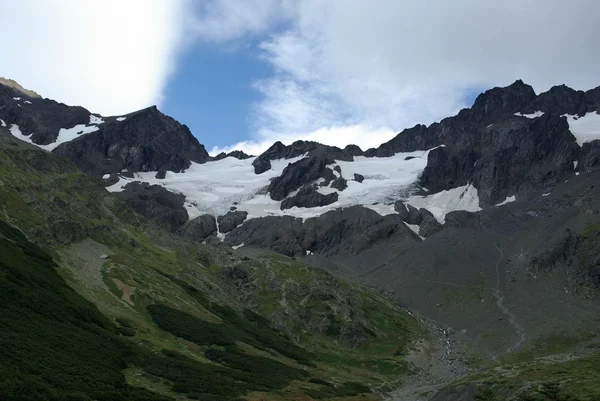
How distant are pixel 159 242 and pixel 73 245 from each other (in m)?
50.8

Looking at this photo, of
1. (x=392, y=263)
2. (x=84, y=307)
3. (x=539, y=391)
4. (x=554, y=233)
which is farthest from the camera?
(x=392, y=263)

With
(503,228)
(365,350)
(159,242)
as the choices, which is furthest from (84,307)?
(503,228)

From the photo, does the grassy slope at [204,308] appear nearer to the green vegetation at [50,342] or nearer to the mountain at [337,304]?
the mountain at [337,304]

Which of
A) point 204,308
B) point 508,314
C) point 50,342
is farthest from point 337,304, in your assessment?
point 50,342

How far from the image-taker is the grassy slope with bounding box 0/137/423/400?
183 ft

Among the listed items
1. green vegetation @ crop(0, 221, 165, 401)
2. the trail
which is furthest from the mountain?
green vegetation @ crop(0, 221, 165, 401)

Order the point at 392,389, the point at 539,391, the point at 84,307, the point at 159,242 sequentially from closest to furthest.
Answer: the point at 539,391, the point at 84,307, the point at 392,389, the point at 159,242

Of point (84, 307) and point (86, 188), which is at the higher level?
point (86, 188)

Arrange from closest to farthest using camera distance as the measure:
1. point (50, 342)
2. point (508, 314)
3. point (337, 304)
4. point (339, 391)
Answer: point (50, 342), point (339, 391), point (337, 304), point (508, 314)

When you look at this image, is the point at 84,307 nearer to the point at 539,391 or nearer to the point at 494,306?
the point at 539,391

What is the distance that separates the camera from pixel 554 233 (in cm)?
17275

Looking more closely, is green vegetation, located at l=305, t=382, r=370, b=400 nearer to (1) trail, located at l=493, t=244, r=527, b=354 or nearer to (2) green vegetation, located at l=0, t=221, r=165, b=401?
(2) green vegetation, located at l=0, t=221, r=165, b=401

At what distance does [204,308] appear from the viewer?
8556cm

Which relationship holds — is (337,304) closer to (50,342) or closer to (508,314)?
(508,314)
